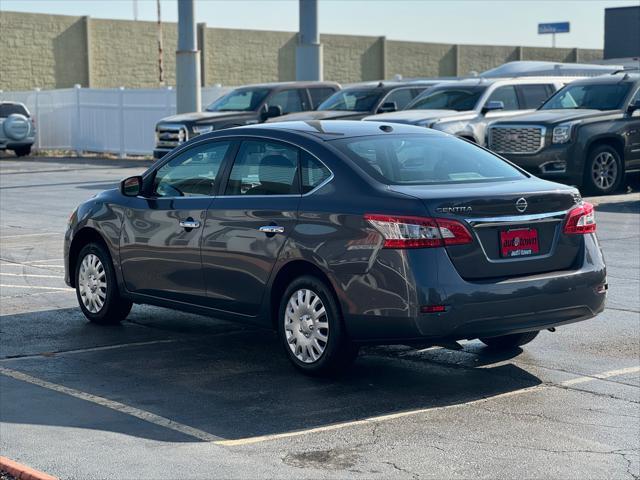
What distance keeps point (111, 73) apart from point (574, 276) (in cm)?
4670

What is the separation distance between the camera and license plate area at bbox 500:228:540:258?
314 inches

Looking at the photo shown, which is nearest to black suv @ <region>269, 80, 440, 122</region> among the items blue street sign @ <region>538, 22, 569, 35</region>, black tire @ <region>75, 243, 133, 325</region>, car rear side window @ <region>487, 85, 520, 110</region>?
car rear side window @ <region>487, 85, 520, 110</region>

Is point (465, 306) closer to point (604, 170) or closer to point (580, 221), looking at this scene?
point (580, 221)

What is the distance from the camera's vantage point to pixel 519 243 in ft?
26.5

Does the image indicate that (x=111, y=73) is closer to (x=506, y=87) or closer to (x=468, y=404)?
(x=506, y=87)

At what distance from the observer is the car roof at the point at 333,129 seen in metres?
8.95

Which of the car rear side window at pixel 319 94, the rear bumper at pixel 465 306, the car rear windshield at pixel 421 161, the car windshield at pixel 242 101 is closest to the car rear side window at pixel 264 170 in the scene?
the car rear windshield at pixel 421 161

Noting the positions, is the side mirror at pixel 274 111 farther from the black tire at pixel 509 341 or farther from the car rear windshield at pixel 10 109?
the black tire at pixel 509 341

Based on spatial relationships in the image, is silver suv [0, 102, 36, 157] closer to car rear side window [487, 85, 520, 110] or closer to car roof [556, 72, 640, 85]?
car rear side window [487, 85, 520, 110]

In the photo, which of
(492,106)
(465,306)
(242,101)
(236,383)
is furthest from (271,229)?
(242,101)

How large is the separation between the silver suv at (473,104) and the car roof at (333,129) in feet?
39.8

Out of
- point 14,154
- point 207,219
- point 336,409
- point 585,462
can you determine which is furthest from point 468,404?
point 14,154

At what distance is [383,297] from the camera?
25.9 ft

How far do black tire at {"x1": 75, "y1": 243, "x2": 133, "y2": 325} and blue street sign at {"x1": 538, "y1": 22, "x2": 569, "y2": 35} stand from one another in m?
62.3
